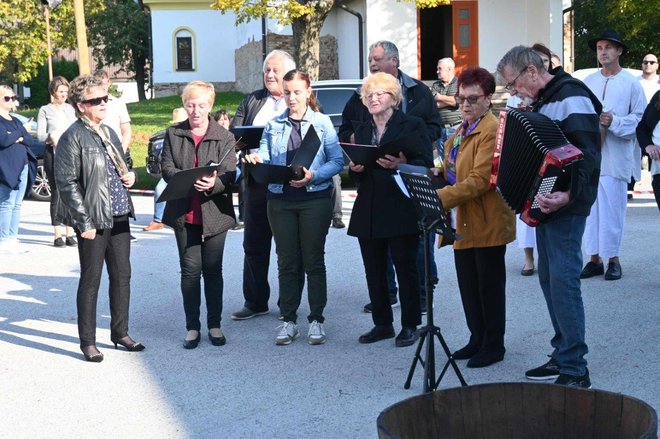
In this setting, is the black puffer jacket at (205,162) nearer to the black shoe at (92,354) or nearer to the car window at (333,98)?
the black shoe at (92,354)

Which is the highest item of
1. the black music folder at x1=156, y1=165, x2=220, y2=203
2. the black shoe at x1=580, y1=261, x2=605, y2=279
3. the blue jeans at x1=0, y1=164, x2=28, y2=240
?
the black music folder at x1=156, y1=165, x2=220, y2=203

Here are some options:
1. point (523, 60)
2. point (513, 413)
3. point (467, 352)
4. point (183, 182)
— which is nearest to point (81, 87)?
point (183, 182)

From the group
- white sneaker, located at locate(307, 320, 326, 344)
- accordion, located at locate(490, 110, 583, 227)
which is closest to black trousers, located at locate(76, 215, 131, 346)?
white sneaker, located at locate(307, 320, 326, 344)

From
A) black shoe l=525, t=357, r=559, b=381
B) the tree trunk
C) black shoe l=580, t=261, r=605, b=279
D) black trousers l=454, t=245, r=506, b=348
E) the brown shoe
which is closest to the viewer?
black shoe l=525, t=357, r=559, b=381

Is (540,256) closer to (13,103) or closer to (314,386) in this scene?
(314,386)

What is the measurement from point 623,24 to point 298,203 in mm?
30950

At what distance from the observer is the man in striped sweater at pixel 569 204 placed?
5859 millimetres

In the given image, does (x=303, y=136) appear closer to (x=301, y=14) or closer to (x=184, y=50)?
(x=301, y=14)

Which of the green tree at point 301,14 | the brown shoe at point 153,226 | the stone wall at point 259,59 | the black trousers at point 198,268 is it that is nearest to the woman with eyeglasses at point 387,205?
the black trousers at point 198,268

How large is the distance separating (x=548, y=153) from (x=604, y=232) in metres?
4.05

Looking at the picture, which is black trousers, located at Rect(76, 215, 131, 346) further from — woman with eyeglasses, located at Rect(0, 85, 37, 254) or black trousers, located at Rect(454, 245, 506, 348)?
woman with eyeglasses, located at Rect(0, 85, 37, 254)

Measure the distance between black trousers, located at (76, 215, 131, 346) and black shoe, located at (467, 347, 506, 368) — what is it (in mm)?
2666

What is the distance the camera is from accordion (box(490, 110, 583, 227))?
5.55 metres

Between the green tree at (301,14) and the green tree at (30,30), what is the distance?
2030 centimetres
